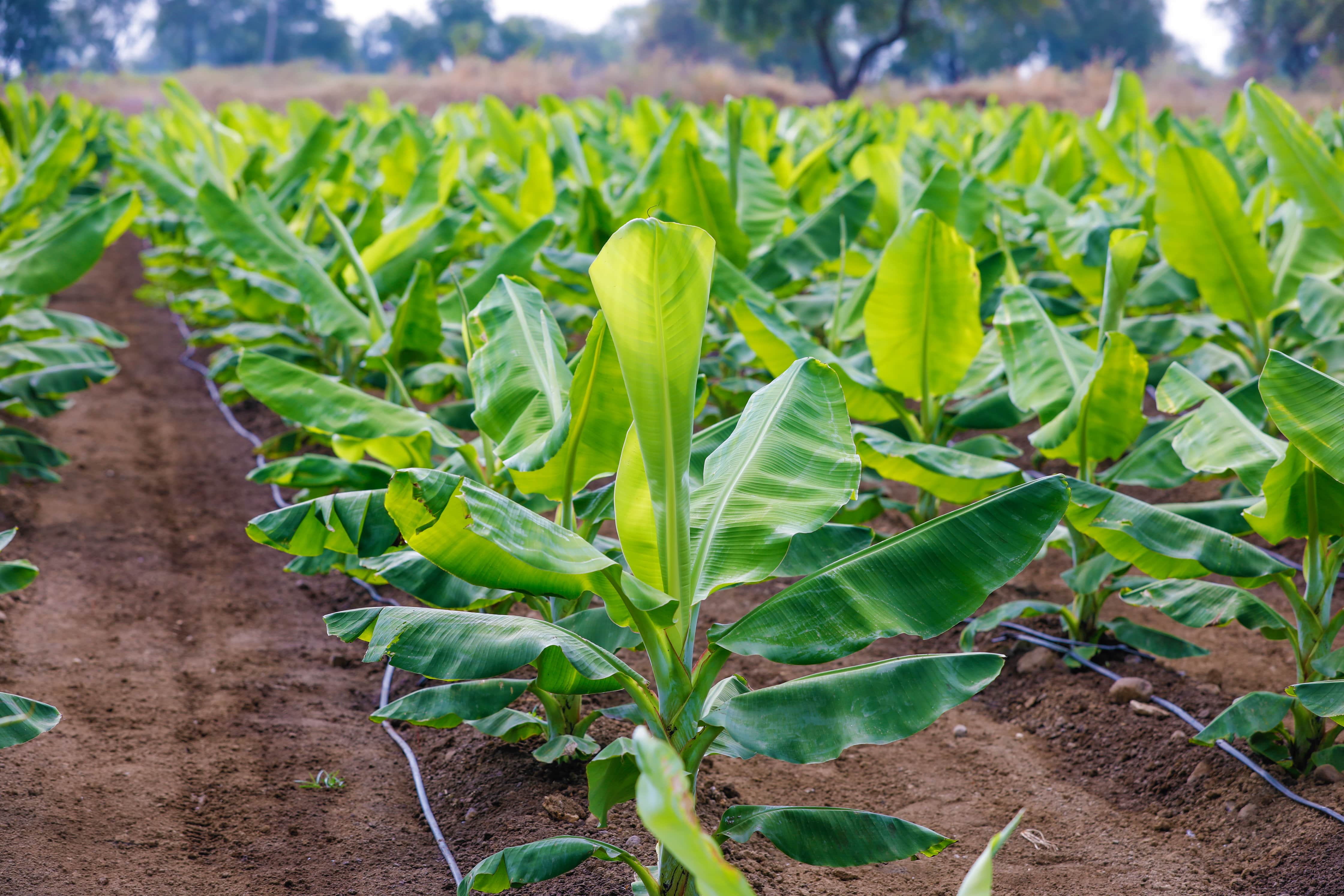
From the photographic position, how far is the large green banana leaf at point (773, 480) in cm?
156

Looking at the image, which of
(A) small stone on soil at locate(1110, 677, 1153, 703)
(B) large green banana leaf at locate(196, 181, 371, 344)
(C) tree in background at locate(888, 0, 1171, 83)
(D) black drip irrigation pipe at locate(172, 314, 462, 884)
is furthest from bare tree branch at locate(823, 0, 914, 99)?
(A) small stone on soil at locate(1110, 677, 1153, 703)

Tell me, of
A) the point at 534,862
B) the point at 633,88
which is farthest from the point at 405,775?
the point at 633,88

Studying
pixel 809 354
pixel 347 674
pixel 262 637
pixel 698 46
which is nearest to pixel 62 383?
pixel 262 637

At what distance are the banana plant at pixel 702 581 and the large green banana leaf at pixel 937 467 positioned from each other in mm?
519

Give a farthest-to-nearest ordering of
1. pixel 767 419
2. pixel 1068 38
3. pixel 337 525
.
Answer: pixel 1068 38 → pixel 337 525 → pixel 767 419

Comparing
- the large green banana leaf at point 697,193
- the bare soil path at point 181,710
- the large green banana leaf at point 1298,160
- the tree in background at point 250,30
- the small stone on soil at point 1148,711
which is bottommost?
the bare soil path at point 181,710

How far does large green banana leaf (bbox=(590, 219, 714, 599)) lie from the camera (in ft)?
4.22

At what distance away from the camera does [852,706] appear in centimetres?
148

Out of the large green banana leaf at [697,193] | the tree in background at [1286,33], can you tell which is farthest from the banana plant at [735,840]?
the tree in background at [1286,33]

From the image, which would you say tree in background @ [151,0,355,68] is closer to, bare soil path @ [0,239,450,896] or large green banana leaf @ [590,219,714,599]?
bare soil path @ [0,239,450,896]

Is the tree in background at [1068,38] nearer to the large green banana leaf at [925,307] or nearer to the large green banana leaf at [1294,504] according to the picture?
the large green banana leaf at [925,307]

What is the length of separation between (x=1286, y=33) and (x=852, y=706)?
47.7m

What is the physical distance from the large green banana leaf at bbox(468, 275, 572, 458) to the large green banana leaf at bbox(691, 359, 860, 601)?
0.33m

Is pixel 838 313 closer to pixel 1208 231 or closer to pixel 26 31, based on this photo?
pixel 1208 231
